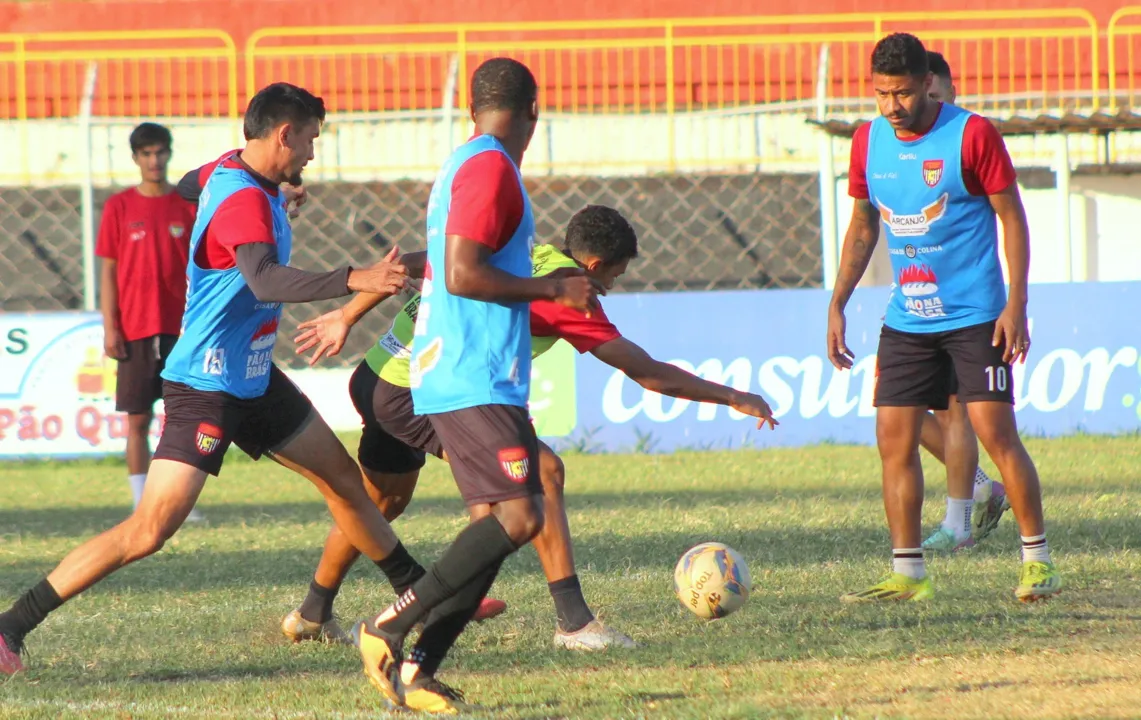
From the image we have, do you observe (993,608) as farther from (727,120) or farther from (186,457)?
(727,120)

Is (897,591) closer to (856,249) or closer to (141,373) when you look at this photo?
(856,249)

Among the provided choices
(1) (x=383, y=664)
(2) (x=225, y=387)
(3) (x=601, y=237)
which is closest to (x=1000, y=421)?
(3) (x=601, y=237)

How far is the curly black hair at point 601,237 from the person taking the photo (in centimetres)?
559

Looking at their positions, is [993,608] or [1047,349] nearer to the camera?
[993,608]

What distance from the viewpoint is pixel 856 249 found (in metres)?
6.50

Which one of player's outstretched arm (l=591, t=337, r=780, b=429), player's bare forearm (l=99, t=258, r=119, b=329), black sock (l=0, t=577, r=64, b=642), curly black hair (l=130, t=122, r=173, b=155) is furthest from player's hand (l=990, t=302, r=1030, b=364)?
player's bare forearm (l=99, t=258, r=119, b=329)

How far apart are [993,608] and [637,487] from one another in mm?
4930

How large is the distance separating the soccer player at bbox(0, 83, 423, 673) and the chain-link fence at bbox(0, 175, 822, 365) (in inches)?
468

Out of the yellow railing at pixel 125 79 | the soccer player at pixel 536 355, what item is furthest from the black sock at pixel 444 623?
the yellow railing at pixel 125 79

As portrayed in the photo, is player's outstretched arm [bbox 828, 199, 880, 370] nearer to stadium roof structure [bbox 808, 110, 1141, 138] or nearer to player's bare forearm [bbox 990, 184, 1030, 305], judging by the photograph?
player's bare forearm [bbox 990, 184, 1030, 305]

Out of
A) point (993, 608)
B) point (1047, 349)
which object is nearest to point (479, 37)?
point (1047, 349)

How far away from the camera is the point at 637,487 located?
10.6 m

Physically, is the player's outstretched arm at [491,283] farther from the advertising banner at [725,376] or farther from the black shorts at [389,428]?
the advertising banner at [725,376]

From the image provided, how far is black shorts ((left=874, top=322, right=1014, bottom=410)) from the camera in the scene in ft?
20.1
